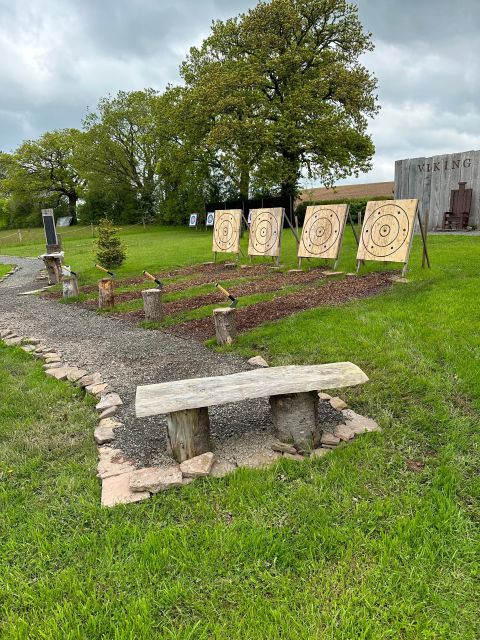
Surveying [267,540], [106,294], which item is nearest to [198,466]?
[267,540]

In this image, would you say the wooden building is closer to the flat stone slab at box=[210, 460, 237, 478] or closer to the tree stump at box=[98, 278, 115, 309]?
the tree stump at box=[98, 278, 115, 309]

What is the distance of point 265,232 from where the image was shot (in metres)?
12.9

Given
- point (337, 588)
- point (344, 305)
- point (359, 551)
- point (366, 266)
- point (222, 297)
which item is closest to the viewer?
point (337, 588)

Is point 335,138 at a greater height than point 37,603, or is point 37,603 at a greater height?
point 335,138

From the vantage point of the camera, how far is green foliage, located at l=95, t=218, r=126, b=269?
45.7 ft

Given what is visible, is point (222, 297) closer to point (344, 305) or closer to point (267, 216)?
point (344, 305)

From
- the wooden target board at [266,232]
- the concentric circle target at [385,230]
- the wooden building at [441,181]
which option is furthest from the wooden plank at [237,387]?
the wooden building at [441,181]

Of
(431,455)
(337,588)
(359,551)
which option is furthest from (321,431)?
(337,588)

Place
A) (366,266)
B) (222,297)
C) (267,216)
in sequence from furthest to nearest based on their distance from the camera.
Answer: (267,216) → (366,266) → (222,297)

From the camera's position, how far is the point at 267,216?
12.9 meters

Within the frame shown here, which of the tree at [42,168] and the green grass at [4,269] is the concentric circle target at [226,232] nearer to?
the green grass at [4,269]

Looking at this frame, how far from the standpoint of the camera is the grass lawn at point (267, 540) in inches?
78.0

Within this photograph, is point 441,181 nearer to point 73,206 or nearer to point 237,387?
point 237,387

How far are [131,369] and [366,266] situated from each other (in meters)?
7.22
